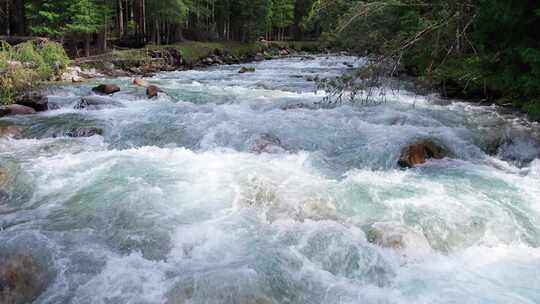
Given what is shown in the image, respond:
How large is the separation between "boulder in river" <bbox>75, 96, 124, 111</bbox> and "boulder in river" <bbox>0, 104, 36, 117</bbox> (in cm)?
142

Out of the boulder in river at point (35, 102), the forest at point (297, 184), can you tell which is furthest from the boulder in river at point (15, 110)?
the boulder in river at point (35, 102)

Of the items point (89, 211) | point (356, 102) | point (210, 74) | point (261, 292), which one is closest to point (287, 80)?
point (210, 74)

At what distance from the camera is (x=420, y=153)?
8.84 m

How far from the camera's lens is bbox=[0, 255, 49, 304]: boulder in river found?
435 centimetres

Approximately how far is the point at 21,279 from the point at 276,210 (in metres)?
3.44

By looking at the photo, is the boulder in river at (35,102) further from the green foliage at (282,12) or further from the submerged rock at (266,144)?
the green foliage at (282,12)

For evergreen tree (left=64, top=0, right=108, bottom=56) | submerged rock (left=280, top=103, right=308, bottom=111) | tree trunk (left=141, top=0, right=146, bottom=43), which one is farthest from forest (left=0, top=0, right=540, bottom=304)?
tree trunk (left=141, top=0, right=146, bottom=43)

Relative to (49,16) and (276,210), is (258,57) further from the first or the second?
(276,210)

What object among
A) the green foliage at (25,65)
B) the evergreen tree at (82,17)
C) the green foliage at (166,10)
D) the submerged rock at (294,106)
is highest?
the green foliage at (166,10)

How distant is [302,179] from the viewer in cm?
774

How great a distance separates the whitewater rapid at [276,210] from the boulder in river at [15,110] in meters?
0.58

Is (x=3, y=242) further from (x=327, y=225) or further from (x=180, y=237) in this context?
(x=327, y=225)

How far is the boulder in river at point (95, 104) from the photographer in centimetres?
1347

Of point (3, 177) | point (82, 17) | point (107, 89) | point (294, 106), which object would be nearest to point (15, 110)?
point (107, 89)
